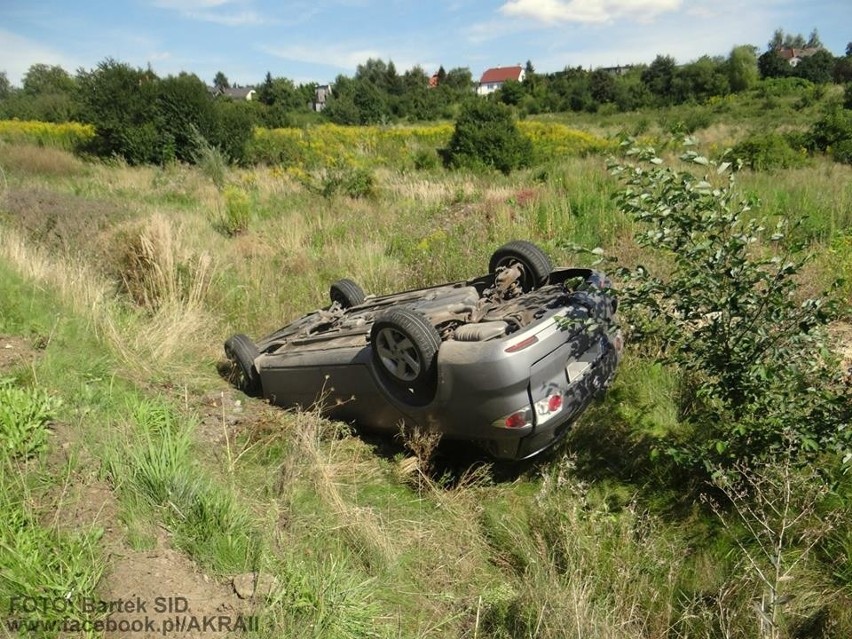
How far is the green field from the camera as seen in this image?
94.3 inches

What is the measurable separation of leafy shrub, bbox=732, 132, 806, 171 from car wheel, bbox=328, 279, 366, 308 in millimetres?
11111

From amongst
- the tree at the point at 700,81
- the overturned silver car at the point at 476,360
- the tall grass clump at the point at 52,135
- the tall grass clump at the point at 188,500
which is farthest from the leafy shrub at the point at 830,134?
the tree at the point at 700,81

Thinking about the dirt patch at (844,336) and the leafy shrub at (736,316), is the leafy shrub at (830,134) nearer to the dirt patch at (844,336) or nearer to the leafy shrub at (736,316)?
the dirt patch at (844,336)

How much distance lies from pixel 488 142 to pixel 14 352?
17643mm

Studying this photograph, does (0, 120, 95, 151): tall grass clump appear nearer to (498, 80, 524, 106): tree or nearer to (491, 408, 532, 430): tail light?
(491, 408, 532, 430): tail light

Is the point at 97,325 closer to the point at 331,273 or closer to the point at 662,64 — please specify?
the point at 331,273

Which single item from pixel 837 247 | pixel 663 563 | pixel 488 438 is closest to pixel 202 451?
pixel 488 438

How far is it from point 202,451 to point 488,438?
1.81 metres

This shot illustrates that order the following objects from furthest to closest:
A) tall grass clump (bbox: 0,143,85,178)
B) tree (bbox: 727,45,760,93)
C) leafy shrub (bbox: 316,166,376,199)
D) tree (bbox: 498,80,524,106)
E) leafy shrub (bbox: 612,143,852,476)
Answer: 1. tree (bbox: 498,80,524,106)
2. tree (bbox: 727,45,760,93)
3. tall grass clump (bbox: 0,143,85,178)
4. leafy shrub (bbox: 316,166,376,199)
5. leafy shrub (bbox: 612,143,852,476)

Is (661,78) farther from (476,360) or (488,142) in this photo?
(476,360)

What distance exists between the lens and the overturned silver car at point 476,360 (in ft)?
10.7

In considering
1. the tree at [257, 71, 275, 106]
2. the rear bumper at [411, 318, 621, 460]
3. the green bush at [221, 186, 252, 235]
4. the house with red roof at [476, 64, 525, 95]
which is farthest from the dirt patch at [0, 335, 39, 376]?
the house with red roof at [476, 64, 525, 95]

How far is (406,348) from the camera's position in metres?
3.59

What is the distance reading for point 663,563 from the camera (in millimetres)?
2670
